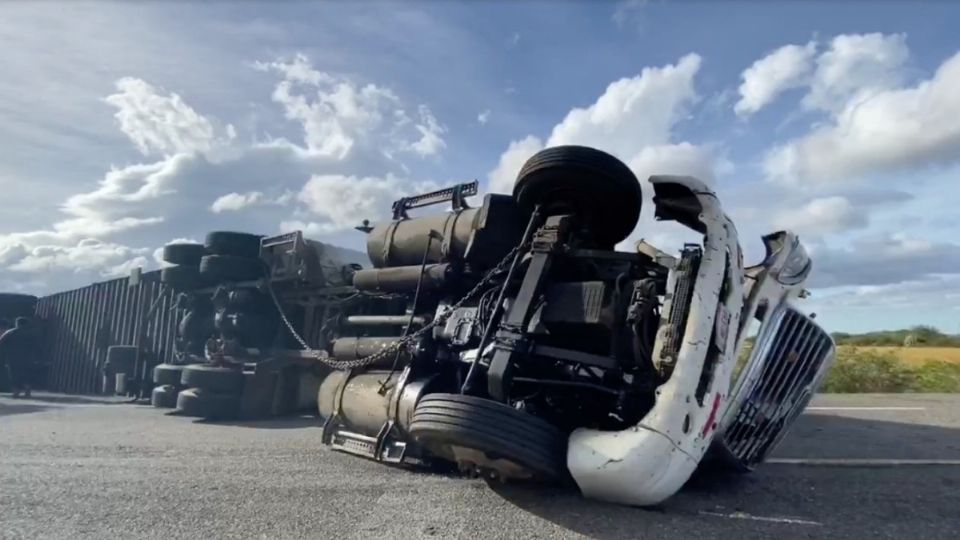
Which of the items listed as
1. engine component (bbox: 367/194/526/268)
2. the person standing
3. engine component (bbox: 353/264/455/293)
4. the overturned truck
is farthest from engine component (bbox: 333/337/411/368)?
the person standing

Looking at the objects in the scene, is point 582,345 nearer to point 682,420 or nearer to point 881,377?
point 682,420

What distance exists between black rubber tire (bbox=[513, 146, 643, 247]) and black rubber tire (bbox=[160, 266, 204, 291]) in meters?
7.48

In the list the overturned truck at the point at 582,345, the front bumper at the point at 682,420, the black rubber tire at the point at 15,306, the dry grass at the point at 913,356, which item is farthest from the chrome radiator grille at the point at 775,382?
the black rubber tire at the point at 15,306

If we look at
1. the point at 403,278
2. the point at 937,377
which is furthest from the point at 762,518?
the point at 937,377

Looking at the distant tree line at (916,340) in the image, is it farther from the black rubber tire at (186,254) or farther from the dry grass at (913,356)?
the black rubber tire at (186,254)

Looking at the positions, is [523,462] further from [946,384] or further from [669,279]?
[946,384]

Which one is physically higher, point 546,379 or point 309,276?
point 309,276

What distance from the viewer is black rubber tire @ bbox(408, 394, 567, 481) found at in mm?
3881

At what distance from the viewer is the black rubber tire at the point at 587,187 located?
16.1 ft

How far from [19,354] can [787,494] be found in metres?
16.6

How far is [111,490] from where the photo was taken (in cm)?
490

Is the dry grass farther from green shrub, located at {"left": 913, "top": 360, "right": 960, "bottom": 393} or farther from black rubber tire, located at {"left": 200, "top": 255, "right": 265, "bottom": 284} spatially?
black rubber tire, located at {"left": 200, "top": 255, "right": 265, "bottom": 284}

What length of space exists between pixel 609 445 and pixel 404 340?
2.27 meters

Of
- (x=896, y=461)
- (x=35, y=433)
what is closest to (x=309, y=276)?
(x=35, y=433)
